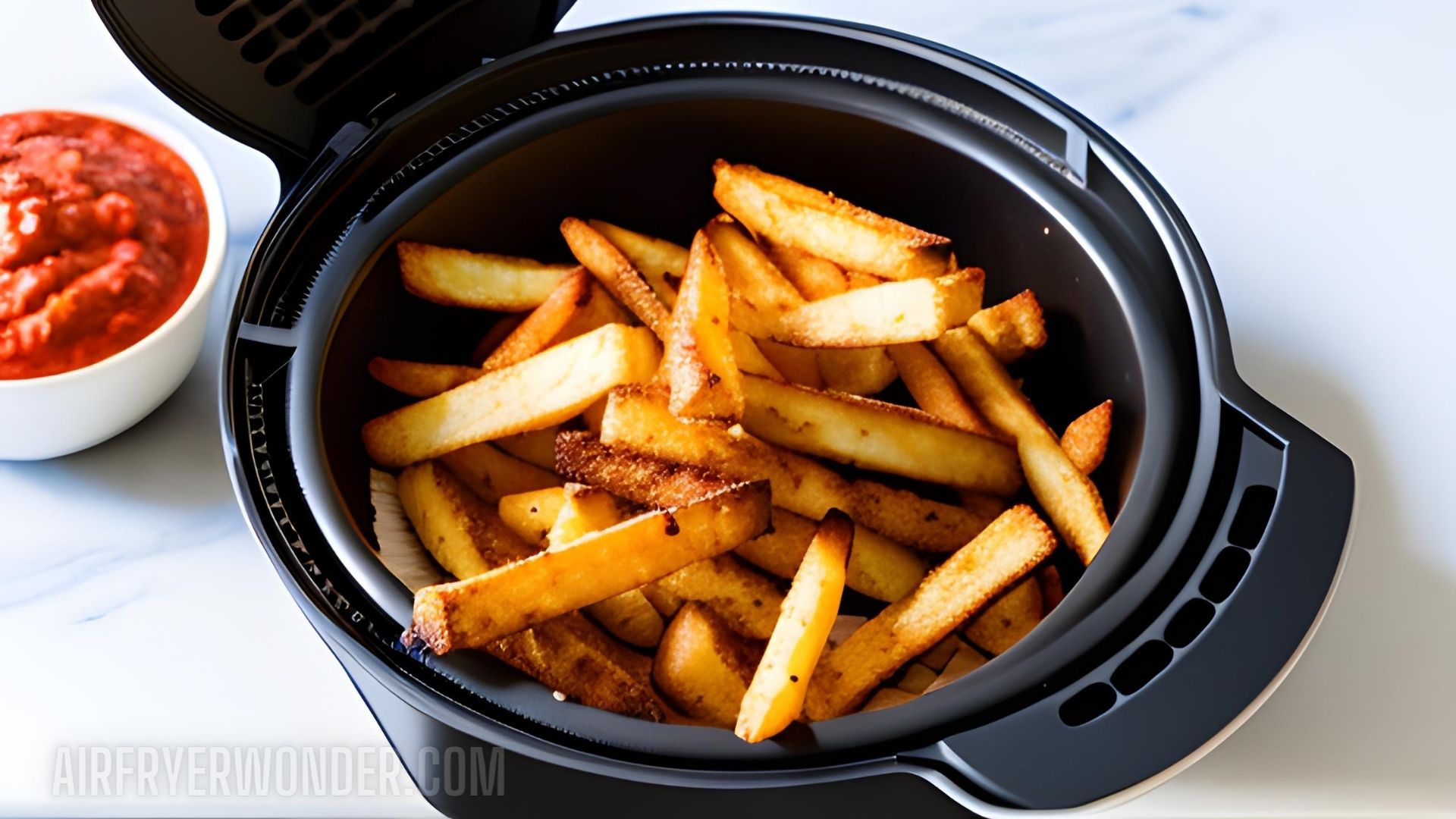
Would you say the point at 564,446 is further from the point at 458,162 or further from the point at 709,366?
the point at 458,162

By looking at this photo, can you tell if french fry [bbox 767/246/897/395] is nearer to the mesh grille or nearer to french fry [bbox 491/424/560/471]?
french fry [bbox 491/424/560/471]

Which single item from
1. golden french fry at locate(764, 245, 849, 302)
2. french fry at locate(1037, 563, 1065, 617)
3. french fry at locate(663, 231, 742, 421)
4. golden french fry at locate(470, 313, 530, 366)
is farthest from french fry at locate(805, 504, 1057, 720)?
golden french fry at locate(470, 313, 530, 366)

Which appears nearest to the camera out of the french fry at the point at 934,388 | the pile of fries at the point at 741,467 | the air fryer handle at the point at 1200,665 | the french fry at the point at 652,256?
the air fryer handle at the point at 1200,665

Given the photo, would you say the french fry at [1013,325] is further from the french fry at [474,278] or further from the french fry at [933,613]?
the french fry at [474,278]

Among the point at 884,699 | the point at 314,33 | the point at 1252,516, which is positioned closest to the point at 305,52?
the point at 314,33

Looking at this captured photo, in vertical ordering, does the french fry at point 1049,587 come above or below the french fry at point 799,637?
above

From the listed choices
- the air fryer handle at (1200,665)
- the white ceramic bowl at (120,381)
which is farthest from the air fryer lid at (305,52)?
the air fryer handle at (1200,665)
